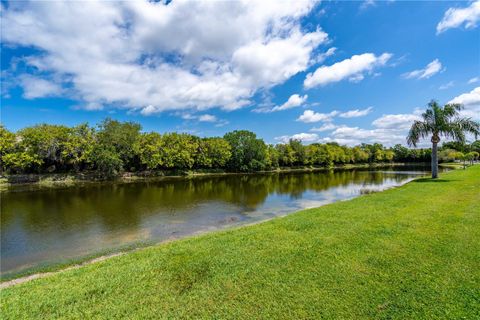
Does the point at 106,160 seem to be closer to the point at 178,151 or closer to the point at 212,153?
the point at 178,151

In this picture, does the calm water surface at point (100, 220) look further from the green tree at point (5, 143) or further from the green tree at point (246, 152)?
the green tree at point (246, 152)

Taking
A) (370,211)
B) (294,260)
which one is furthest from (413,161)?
(294,260)

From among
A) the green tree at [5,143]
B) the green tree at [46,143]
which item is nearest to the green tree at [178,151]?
the green tree at [46,143]

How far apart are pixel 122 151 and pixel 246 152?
3344 cm

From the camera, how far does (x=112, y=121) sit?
54625mm

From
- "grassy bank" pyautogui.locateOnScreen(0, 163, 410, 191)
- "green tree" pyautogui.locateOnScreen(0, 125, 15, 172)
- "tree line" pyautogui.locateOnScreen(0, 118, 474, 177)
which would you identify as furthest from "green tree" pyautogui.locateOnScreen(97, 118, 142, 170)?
"green tree" pyautogui.locateOnScreen(0, 125, 15, 172)

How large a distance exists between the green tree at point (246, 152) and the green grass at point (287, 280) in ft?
194

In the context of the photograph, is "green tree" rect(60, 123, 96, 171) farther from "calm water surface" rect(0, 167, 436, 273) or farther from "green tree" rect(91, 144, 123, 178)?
"calm water surface" rect(0, 167, 436, 273)

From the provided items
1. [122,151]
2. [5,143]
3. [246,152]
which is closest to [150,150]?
[122,151]

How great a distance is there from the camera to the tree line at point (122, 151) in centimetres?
4319

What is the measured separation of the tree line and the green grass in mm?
44540

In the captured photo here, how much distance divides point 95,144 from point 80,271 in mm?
47795

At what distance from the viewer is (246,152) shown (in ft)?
232

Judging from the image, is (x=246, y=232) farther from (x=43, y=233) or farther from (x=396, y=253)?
(x=43, y=233)
